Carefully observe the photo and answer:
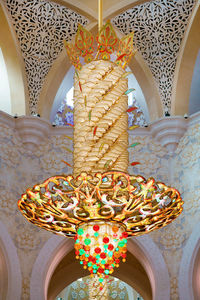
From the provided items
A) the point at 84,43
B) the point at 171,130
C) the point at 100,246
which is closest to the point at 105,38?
the point at 84,43

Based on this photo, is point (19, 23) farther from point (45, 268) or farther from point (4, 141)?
point (45, 268)

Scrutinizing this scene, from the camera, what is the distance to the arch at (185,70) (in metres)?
9.84

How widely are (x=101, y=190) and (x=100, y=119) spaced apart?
2.52ft

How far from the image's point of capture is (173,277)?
28.5ft

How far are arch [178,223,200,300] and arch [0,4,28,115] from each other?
10.8ft

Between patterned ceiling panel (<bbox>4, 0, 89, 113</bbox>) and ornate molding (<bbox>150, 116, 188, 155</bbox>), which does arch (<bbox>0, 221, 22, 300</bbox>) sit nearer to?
patterned ceiling panel (<bbox>4, 0, 89, 113</bbox>)

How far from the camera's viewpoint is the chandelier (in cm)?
565

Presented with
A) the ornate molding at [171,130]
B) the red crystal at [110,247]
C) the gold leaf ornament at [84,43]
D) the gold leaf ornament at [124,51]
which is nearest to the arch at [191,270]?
the ornate molding at [171,130]

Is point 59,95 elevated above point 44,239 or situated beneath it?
elevated above

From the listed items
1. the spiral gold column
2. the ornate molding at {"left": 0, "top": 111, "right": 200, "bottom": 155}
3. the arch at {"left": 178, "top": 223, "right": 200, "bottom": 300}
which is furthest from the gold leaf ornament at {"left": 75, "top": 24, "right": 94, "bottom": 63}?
the arch at {"left": 178, "top": 223, "right": 200, "bottom": 300}

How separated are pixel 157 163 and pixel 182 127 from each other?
679 millimetres

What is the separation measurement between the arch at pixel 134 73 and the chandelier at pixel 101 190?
3620 mm

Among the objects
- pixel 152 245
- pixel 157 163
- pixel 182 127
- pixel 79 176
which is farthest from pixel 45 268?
pixel 79 176

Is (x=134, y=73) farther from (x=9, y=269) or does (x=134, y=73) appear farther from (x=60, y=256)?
(x=9, y=269)
